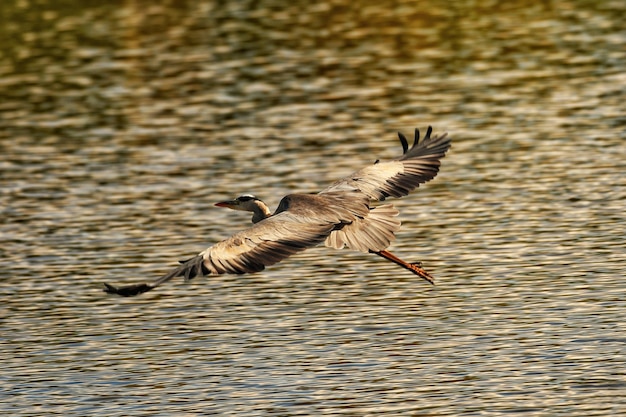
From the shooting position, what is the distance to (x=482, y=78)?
2917 cm

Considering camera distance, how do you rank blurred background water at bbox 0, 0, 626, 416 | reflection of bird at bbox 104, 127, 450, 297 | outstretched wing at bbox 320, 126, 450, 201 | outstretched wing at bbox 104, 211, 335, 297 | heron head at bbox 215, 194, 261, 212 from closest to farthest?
outstretched wing at bbox 104, 211, 335, 297 → reflection of bird at bbox 104, 127, 450, 297 → blurred background water at bbox 0, 0, 626, 416 → heron head at bbox 215, 194, 261, 212 → outstretched wing at bbox 320, 126, 450, 201

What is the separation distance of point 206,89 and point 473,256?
13.6 m

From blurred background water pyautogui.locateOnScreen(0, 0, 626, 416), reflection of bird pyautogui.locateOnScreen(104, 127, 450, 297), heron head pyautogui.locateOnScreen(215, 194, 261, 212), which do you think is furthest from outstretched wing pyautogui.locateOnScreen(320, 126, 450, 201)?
blurred background water pyautogui.locateOnScreen(0, 0, 626, 416)

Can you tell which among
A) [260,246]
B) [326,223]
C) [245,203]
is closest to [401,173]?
[245,203]

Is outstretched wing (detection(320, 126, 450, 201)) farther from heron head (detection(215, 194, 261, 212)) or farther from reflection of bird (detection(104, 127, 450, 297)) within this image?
heron head (detection(215, 194, 261, 212))

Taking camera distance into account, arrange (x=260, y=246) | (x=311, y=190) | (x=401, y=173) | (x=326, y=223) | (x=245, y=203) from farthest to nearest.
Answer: (x=311, y=190) → (x=401, y=173) → (x=245, y=203) → (x=326, y=223) → (x=260, y=246)

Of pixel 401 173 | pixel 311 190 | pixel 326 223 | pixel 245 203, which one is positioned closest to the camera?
pixel 326 223

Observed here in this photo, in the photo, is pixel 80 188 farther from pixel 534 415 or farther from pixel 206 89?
pixel 534 415

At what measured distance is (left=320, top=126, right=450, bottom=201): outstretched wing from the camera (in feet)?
49.1

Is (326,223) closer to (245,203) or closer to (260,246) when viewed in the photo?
(260,246)

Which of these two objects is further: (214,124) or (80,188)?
(214,124)

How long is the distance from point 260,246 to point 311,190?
27.8ft

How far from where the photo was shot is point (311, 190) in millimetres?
21328

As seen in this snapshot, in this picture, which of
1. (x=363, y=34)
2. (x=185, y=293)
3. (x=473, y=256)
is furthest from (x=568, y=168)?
(x=363, y=34)
